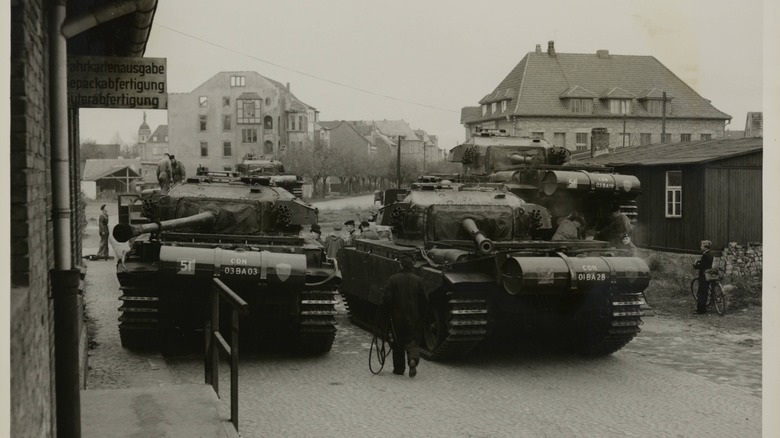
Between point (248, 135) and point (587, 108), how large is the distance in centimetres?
657

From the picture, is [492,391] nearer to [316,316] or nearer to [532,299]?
[532,299]

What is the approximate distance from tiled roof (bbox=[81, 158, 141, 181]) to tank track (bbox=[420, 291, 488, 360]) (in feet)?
36.8

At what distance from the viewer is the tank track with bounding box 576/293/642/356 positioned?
10000 millimetres

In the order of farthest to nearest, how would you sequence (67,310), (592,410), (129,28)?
(592,410) → (129,28) → (67,310)

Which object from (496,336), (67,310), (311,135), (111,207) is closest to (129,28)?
(67,310)

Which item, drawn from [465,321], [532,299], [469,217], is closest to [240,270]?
[465,321]

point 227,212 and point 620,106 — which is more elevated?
point 620,106

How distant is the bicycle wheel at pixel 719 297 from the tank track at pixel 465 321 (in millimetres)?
5148

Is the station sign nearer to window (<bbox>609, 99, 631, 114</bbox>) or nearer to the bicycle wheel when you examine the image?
the bicycle wheel

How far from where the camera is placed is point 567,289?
923 cm

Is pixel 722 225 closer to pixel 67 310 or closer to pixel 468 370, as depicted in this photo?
pixel 468 370

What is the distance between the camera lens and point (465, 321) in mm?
9594

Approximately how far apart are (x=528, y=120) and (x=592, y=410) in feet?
37.7

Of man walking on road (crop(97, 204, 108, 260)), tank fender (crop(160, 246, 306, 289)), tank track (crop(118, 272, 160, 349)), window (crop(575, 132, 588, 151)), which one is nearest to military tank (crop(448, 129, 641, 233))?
window (crop(575, 132, 588, 151))
